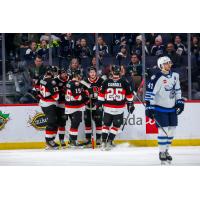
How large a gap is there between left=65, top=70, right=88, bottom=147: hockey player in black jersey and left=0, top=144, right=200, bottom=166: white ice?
244 millimetres

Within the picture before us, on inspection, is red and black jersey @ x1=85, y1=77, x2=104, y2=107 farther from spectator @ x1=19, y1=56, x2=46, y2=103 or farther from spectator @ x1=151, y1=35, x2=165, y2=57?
spectator @ x1=151, y1=35, x2=165, y2=57

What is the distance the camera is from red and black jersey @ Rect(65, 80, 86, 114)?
9.81 metres

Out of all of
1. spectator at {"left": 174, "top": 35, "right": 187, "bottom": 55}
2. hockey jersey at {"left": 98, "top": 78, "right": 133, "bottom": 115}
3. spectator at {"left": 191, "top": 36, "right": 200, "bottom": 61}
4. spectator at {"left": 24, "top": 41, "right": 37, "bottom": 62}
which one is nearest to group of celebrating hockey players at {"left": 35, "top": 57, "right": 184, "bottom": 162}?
hockey jersey at {"left": 98, "top": 78, "right": 133, "bottom": 115}

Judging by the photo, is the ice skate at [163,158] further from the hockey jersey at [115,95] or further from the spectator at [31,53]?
the spectator at [31,53]

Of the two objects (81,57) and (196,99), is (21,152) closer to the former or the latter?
(81,57)

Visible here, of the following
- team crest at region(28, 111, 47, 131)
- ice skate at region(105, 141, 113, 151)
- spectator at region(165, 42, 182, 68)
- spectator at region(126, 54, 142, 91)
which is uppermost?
spectator at region(165, 42, 182, 68)

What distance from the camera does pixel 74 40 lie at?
9688 mm

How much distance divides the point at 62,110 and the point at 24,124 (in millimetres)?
490

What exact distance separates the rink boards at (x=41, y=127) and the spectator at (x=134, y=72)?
352 mm

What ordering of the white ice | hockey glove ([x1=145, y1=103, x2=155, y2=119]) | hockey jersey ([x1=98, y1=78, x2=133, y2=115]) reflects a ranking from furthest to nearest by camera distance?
hockey jersey ([x1=98, y1=78, x2=133, y2=115]), the white ice, hockey glove ([x1=145, y1=103, x2=155, y2=119])

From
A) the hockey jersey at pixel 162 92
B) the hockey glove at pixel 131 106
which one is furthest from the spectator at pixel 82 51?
the hockey jersey at pixel 162 92

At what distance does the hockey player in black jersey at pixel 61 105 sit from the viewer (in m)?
9.82

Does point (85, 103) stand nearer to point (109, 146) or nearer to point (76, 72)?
point (76, 72)

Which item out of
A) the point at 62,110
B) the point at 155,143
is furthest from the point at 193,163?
the point at 62,110
